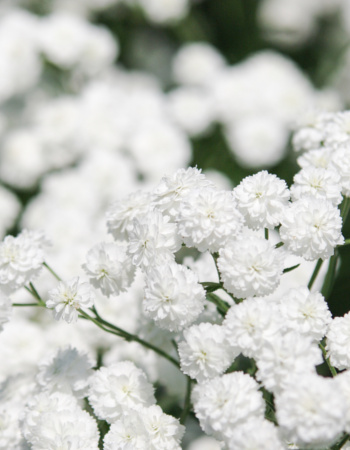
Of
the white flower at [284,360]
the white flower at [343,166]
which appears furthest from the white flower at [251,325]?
the white flower at [343,166]

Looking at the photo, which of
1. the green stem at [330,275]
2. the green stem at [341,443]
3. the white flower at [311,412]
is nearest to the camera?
the white flower at [311,412]

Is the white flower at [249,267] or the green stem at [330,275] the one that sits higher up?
the white flower at [249,267]

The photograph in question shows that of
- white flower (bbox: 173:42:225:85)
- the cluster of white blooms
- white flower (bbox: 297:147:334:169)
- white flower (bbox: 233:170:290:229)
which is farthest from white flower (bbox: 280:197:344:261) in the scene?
white flower (bbox: 173:42:225:85)

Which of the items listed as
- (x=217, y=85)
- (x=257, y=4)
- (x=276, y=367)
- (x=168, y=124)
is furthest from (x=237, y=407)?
(x=257, y=4)

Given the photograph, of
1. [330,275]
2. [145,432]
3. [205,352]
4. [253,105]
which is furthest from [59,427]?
[253,105]

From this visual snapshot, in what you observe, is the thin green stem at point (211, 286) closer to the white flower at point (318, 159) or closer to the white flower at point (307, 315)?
the white flower at point (307, 315)

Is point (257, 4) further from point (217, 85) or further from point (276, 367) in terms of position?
point (276, 367)
